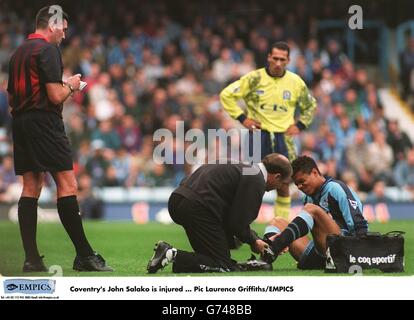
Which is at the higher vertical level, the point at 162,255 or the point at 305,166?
the point at 305,166

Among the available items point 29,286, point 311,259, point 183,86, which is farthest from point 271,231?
point 183,86

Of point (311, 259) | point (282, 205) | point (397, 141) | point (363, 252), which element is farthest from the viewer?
point (397, 141)

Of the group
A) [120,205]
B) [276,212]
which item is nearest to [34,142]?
[276,212]

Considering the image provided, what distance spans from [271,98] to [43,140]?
13.2ft

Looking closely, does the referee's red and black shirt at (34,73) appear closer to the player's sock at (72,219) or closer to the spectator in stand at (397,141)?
the player's sock at (72,219)

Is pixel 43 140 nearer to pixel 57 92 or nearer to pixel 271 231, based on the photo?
pixel 57 92

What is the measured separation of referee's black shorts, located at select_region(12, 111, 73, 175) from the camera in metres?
8.83

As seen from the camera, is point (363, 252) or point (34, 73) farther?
point (34, 73)

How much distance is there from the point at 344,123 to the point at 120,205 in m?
5.18

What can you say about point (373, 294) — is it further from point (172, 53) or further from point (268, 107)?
point (172, 53)

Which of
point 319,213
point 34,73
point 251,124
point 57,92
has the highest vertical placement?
point 34,73

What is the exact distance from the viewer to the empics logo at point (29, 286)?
8.19m

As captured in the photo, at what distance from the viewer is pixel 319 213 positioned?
8820mm

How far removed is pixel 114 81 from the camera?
71.3 feet
